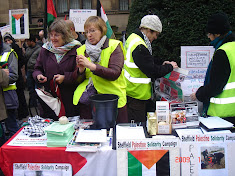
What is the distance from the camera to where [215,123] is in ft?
7.12

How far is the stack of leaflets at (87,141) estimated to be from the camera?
75.5 inches

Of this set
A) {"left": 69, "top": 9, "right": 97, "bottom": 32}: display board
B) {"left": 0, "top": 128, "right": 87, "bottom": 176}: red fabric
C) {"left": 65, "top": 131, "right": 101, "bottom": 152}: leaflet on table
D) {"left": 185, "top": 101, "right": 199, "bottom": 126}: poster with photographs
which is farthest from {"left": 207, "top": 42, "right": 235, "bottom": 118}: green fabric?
{"left": 69, "top": 9, "right": 97, "bottom": 32}: display board

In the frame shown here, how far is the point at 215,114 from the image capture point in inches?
96.1

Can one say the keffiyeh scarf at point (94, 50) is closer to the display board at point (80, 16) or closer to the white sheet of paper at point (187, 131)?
the white sheet of paper at point (187, 131)

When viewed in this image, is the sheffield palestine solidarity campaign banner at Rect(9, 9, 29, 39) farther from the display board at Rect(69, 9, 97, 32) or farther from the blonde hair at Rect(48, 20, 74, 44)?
the blonde hair at Rect(48, 20, 74, 44)

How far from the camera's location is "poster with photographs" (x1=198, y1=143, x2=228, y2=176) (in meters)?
1.93

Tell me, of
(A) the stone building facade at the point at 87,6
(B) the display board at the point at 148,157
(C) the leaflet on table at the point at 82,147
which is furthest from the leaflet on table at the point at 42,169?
(A) the stone building facade at the point at 87,6

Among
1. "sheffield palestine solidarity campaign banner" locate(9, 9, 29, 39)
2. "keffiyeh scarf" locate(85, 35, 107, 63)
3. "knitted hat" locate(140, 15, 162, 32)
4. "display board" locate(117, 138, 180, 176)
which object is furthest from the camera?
"sheffield palestine solidarity campaign banner" locate(9, 9, 29, 39)

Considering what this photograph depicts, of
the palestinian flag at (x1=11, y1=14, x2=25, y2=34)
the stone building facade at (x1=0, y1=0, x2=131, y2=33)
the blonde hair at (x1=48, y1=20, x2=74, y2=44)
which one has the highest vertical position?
the stone building facade at (x1=0, y1=0, x2=131, y2=33)

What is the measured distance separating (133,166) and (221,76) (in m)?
1.15

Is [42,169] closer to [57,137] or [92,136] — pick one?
[57,137]

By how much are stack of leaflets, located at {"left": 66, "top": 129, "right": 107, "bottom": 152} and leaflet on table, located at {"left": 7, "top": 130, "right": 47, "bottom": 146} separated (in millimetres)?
255

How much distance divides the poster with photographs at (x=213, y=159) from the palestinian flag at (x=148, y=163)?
0.27 meters

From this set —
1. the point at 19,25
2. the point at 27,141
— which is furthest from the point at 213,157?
the point at 19,25
